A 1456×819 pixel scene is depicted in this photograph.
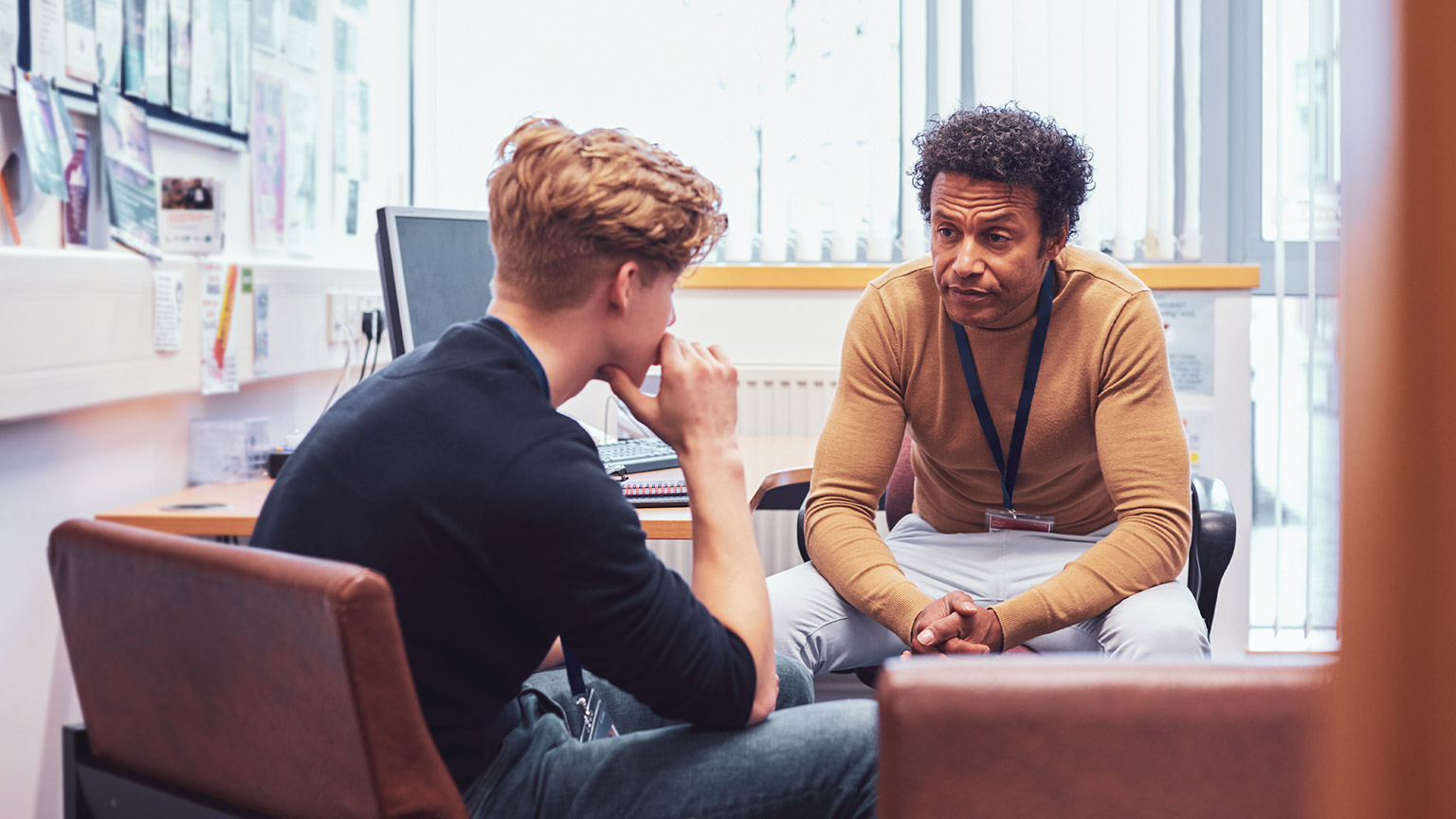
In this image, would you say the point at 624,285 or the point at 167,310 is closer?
the point at 624,285

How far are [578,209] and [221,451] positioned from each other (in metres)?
1.29

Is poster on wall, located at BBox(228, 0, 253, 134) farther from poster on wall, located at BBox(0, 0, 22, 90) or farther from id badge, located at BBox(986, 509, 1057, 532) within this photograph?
id badge, located at BBox(986, 509, 1057, 532)

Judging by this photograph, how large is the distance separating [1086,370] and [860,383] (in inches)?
13.2

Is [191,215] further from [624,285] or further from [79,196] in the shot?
[624,285]

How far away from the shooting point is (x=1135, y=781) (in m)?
0.50

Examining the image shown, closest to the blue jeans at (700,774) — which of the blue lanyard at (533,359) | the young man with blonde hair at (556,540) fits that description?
the young man with blonde hair at (556,540)

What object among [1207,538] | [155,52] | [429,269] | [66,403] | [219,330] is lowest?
[1207,538]

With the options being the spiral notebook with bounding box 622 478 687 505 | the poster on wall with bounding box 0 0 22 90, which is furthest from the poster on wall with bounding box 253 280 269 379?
the spiral notebook with bounding box 622 478 687 505

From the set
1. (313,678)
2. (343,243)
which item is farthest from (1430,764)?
(343,243)

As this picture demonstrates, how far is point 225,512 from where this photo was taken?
5.37 ft

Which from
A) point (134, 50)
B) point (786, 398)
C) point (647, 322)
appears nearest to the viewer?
point (647, 322)

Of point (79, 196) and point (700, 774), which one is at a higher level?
point (79, 196)

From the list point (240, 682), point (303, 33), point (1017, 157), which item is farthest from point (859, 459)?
point (303, 33)

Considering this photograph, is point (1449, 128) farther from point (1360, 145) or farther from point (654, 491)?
point (654, 491)
